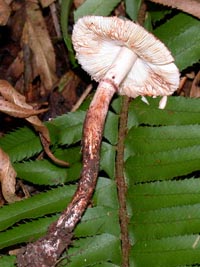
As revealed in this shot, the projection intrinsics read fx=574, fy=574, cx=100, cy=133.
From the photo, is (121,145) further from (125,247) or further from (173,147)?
(125,247)

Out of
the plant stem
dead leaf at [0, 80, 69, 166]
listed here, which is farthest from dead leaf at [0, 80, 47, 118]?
the plant stem

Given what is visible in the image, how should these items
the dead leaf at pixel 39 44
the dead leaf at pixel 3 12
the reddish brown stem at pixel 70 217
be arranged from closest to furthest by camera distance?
the reddish brown stem at pixel 70 217, the dead leaf at pixel 3 12, the dead leaf at pixel 39 44

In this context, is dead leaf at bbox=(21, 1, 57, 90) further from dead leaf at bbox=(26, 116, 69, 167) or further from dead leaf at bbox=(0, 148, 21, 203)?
dead leaf at bbox=(0, 148, 21, 203)

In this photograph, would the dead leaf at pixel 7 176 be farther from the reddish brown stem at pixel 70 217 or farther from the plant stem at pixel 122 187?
the plant stem at pixel 122 187

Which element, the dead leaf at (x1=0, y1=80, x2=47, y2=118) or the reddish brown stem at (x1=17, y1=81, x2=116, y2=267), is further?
the dead leaf at (x1=0, y1=80, x2=47, y2=118)

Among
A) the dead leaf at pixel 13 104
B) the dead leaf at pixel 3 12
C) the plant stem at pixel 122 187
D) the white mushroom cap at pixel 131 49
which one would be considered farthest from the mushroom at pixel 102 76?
the dead leaf at pixel 3 12

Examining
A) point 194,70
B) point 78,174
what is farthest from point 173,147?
point 194,70
